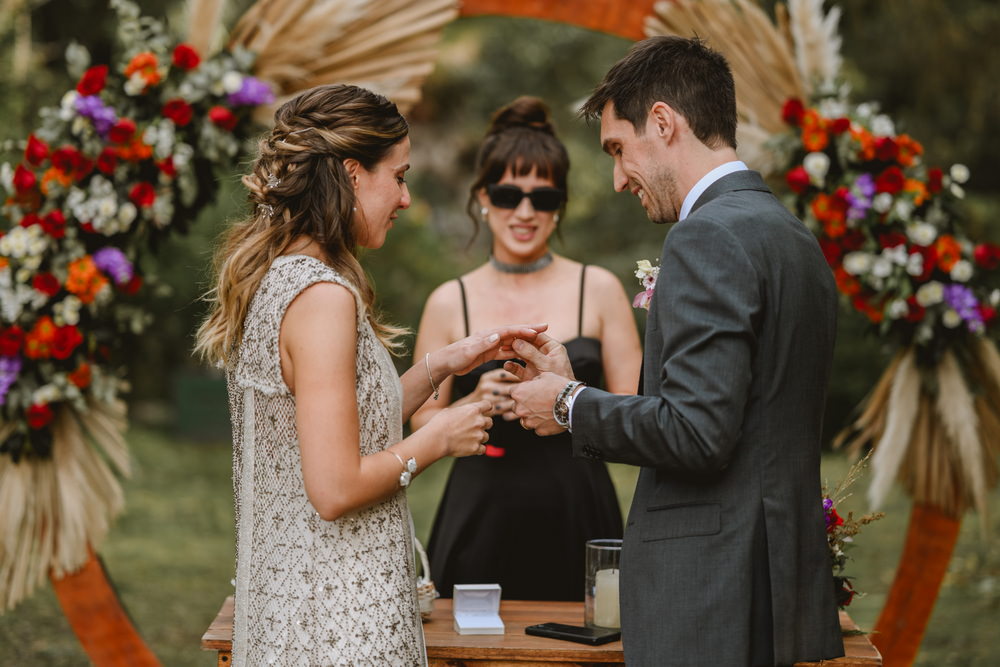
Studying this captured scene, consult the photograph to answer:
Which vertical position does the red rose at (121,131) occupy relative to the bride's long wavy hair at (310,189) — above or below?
above

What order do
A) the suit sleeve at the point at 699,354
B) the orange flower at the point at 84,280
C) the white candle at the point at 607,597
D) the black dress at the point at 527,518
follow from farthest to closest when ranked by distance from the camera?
the orange flower at the point at 84,280
the black dress at the point at 527,518
the white candle at the point at 607,597
the suit sleeve at the point at 699,354

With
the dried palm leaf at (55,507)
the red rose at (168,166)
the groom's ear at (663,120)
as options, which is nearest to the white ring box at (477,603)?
the groom's ear at (663,120)

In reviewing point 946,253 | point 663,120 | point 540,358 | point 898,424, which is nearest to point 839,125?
point 946,253

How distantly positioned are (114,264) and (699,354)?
2880 millimetres

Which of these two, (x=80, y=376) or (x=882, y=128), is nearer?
(x=80, y=376)

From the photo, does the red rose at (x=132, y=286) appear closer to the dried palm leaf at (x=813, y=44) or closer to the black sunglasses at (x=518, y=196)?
the black sunglasses at (x=518, y=196)

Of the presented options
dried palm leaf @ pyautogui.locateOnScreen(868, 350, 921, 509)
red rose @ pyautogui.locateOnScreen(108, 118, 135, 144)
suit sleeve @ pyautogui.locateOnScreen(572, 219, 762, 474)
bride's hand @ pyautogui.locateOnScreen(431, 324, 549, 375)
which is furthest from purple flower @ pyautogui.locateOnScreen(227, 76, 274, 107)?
dried palm leaf @ pyautogui.locateOnScreen(868, 350, 921, 509)

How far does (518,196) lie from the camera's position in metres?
4.11

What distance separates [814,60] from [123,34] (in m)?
2.85

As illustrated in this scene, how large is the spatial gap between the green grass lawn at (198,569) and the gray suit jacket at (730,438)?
1939mm

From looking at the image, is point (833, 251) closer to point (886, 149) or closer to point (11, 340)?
point (886, 149)

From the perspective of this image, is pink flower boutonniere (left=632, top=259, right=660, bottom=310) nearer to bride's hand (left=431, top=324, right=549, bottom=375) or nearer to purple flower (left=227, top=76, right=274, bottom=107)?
bride's hand (left=431, top=324, right=549, bottom=375)

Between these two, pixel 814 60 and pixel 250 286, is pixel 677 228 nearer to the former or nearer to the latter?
pixel 250 286

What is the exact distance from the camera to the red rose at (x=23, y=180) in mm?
4227
